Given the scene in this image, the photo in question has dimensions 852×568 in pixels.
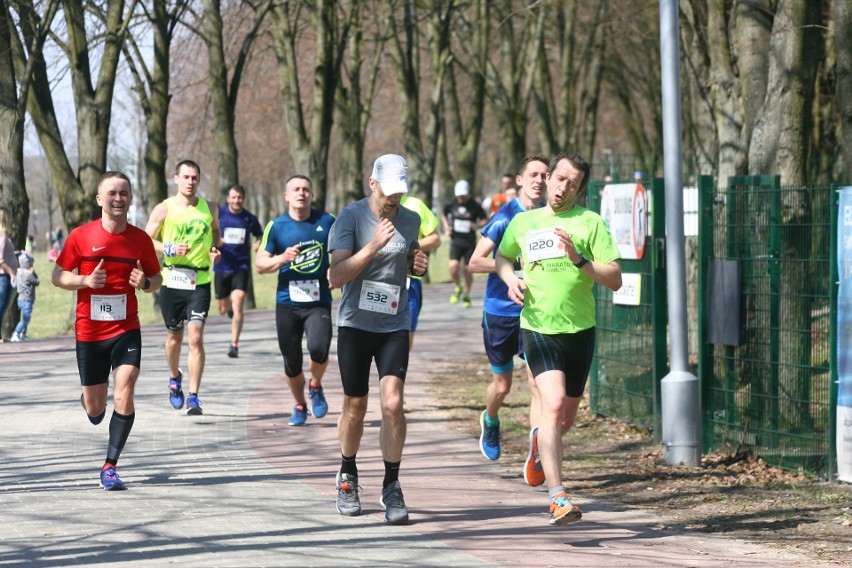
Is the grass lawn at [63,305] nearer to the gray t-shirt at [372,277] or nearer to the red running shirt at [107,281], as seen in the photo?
the red running shirt at [107,281]

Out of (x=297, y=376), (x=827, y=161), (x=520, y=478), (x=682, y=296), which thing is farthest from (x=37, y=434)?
(x=827, y=161)

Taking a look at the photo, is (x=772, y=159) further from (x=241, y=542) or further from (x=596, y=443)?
(x=241, y=542)

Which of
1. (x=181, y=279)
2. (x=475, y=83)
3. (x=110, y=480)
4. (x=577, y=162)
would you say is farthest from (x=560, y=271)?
(x=475, y=83)

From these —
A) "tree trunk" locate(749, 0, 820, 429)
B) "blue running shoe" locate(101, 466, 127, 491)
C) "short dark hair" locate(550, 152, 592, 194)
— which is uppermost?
"tree trunk" locate(749, 0, 820, 429)

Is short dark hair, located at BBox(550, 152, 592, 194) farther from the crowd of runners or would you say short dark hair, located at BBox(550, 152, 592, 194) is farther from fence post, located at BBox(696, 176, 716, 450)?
fence post, located at BBox(696, 176, 716, 450)

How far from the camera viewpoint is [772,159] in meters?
11.5

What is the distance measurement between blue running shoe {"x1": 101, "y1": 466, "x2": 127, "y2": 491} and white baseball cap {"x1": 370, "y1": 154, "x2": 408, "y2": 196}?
257 cm

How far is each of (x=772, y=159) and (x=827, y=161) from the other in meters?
7.20

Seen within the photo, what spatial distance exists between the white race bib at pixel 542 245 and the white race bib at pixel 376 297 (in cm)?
83

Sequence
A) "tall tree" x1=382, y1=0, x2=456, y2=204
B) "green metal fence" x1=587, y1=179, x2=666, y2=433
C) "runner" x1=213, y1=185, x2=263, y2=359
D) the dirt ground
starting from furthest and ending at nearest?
"tall tree" x1=382, y1=0, x2=456, y2=204 → "runner" x1=213, y1=185, x2=263, y2=359 → "green metal fence" x1=587, y1=179, x2=666, y2=433 → the dirt ground

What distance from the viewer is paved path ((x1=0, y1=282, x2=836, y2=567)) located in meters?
7.05

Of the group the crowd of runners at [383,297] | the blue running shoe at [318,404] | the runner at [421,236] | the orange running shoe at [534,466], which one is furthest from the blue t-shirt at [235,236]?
the orange running shoe at [534,466]

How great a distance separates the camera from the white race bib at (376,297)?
786 cm

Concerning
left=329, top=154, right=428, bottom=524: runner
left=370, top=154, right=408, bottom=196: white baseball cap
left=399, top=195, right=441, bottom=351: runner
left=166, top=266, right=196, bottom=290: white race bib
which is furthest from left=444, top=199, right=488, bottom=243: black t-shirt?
left=370, top=154, right=408, bottom=196: white baseball cap
